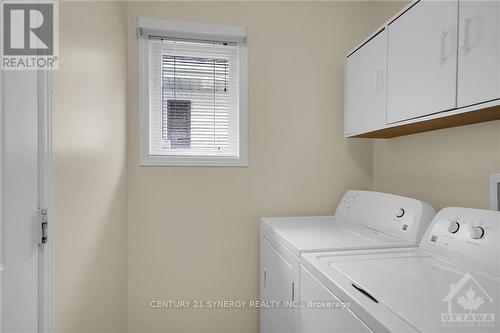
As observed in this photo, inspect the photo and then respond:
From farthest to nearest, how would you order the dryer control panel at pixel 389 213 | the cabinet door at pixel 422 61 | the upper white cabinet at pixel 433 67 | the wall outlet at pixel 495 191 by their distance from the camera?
1. the dryer control panel at pixel 389 213
2. the wall outlet at pixel 495 191
3. the cabinet door at pixel 422 61
4. the upper white cabinet at pixel 433 67

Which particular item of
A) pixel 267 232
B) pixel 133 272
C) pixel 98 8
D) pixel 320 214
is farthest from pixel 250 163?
pixel 98 8

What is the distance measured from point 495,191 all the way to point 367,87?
80 centimetres

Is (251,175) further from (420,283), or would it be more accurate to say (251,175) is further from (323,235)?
(420,283)

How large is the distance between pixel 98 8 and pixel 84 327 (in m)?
1.41

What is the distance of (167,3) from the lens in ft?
6.11

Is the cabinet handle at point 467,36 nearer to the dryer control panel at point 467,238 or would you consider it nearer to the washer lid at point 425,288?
the dryer control panel at point 467,238

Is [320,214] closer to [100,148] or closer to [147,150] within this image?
[147,150]

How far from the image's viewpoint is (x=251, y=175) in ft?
6.45

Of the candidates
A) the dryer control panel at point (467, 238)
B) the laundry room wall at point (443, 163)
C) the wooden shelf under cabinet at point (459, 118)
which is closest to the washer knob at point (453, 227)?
the dryer control panel at point (467, 238)

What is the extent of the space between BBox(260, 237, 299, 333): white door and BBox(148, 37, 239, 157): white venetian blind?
770 millimetres

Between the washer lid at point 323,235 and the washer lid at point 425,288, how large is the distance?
104 mm

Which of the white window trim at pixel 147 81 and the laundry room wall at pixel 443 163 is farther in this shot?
the white window trim at pixel 147 81

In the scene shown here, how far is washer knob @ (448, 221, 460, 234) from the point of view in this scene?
1.14 metres

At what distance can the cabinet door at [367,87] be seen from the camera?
1.45 m
